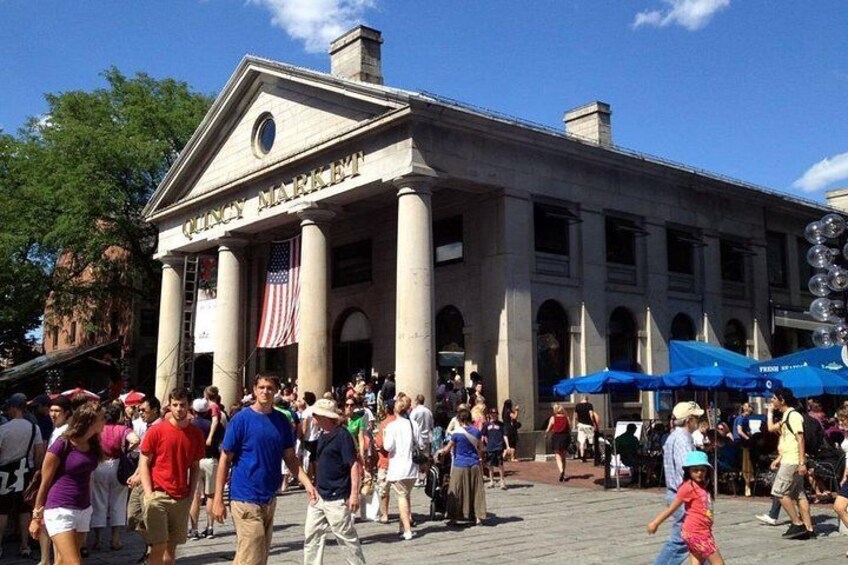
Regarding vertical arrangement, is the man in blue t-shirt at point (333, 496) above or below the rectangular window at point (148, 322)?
below

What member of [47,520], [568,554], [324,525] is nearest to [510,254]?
[568,554]

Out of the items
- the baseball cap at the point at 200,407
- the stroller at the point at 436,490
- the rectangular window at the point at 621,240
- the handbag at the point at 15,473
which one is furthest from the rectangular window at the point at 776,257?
the handbag at the point at 15,473

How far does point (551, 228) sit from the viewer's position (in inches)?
969

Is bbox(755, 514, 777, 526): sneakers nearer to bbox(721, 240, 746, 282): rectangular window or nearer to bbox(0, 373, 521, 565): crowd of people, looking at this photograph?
bbox(0, 373, 521, 565): crowd of people

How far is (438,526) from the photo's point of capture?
12.3m

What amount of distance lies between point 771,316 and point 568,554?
79.4 ft

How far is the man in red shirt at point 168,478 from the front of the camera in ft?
23.7

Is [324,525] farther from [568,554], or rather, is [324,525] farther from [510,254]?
[510,254]

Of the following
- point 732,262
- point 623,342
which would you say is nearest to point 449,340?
point 623,342

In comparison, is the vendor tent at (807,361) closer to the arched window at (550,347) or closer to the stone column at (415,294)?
the arched window at (550,347)

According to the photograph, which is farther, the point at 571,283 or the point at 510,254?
the point at 571,283

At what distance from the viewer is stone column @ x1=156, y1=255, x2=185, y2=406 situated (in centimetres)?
3131

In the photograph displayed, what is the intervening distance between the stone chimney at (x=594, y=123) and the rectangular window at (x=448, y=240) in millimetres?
8433

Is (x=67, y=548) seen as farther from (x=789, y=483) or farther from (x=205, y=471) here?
(x=789, y=483)
